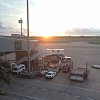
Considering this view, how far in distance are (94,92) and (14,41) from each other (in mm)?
24022

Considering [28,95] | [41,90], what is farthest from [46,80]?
[28,95]

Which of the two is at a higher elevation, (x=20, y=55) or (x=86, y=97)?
(x=20, y=55)

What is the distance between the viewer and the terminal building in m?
49.8

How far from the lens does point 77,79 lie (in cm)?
4247

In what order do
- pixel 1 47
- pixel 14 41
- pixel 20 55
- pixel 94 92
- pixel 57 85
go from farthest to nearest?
1. pixel 20 55
2. pixel 14 41
3. pixel 1 47
4. pixel 57 85
5. pixel 94 92

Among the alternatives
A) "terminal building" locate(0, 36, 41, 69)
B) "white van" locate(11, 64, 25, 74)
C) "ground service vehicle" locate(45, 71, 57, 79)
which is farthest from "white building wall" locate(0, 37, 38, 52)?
"ground service vehicle" locate(45, 71, 57, 79)

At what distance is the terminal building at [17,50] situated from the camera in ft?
163

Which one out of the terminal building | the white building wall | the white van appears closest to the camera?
the white van

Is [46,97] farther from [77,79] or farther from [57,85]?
[77,79]

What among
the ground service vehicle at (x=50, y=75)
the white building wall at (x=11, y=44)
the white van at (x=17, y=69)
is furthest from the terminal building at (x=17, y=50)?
the ground service vehicle at (x=50, y=75)

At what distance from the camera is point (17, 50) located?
54688 mm

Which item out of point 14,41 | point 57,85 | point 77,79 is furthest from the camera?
point 14,41

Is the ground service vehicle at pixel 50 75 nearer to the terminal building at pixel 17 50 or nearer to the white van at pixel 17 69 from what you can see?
the white van at pixel 17 69

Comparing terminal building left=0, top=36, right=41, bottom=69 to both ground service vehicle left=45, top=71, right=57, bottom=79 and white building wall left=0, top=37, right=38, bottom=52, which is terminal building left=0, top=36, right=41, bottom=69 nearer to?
white building wall left=0, top=37, right=38, bottom=52
